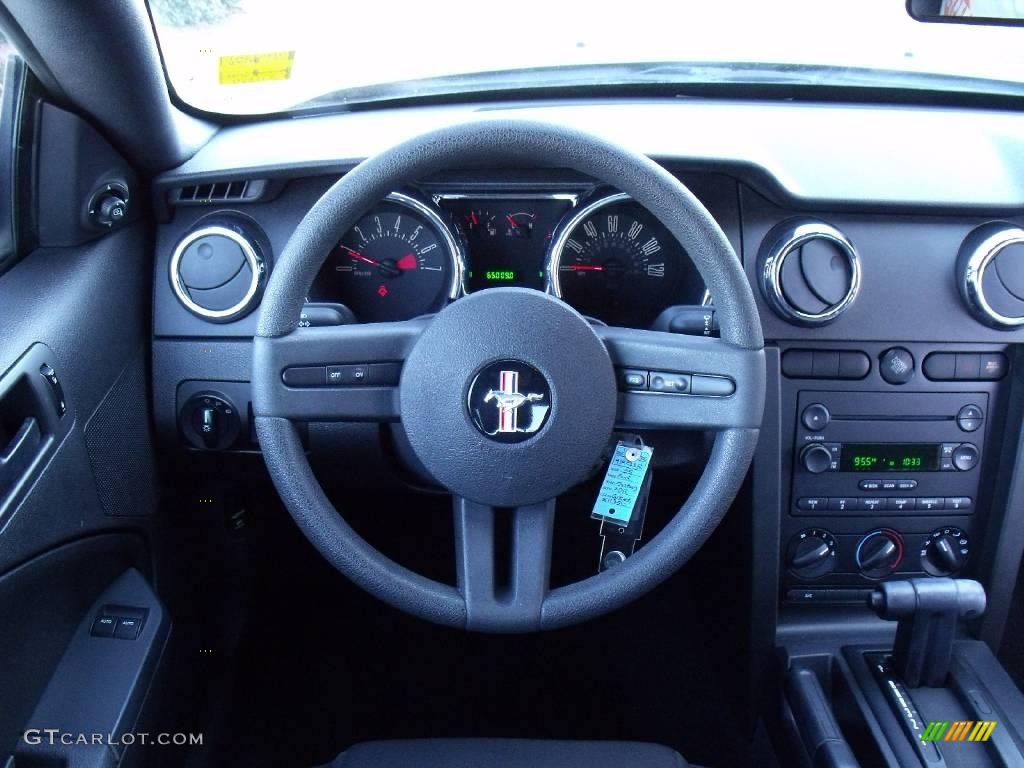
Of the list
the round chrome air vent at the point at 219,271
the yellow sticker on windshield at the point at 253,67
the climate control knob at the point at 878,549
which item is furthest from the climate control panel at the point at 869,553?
the yellow sticker on windshield at the point at 253,67

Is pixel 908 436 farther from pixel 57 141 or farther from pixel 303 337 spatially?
pixel 57 141

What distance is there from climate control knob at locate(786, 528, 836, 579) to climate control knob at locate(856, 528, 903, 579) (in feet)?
0.18

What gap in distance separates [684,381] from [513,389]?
24 centimetres

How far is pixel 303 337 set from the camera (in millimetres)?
1207

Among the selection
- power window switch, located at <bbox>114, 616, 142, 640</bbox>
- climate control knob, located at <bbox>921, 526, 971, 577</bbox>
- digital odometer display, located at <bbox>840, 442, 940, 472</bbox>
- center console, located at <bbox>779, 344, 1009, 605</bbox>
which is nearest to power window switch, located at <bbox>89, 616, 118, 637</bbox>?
power window switch, located at <bbox>114, 616, 142, 640</bbox>

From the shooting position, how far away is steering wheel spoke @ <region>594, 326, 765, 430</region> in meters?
1.18

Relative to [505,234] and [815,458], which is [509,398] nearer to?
[505,234]

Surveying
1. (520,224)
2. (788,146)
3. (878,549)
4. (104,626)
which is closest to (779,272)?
(788,146)

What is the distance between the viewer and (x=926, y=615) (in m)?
1.43

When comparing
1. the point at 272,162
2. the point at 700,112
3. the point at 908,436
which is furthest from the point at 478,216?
the point at 908,436

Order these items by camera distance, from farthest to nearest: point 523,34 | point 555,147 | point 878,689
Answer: point 523,34 < point 878,689 < point 555,147

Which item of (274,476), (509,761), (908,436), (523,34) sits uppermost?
(523,34)

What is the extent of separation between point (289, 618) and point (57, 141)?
117 centimetres

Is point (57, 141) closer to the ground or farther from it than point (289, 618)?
farther from it
